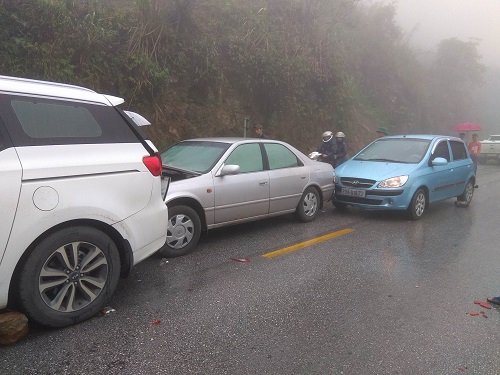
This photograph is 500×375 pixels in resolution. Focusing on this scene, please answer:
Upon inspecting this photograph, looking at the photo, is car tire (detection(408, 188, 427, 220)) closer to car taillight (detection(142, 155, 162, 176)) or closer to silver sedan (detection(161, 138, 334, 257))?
silver sedan (detection(161, 138, 334, 257))

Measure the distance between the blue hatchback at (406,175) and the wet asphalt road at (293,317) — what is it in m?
1.51

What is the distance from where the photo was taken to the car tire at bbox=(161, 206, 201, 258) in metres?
5.48

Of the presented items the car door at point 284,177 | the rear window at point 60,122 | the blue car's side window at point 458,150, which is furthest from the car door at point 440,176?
the rear window at point 60,122

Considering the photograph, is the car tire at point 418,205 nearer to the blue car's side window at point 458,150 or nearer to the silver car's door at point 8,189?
the blue car's side window at point 458,150

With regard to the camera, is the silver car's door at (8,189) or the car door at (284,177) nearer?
the silver car's door at (8,189)

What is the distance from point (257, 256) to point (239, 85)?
833 centimetres

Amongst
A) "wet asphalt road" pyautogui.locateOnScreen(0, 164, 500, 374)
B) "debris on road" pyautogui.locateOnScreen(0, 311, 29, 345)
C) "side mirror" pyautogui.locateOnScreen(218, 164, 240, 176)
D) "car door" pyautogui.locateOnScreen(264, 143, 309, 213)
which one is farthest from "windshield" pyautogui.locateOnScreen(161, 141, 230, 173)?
"debris on road" pyautogui.locateOnScreen(0, 311, 29, 345)

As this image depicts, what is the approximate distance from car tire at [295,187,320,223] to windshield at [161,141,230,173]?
182 cm

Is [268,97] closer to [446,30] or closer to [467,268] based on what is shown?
[467,268]

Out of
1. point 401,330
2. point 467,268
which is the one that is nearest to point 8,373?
point 401,330

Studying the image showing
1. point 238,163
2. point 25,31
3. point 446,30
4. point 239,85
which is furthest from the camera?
point 446,30

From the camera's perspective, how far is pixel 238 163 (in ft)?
21.1

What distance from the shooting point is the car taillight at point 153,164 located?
4.04 m

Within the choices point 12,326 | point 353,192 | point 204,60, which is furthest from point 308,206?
point 204,60
